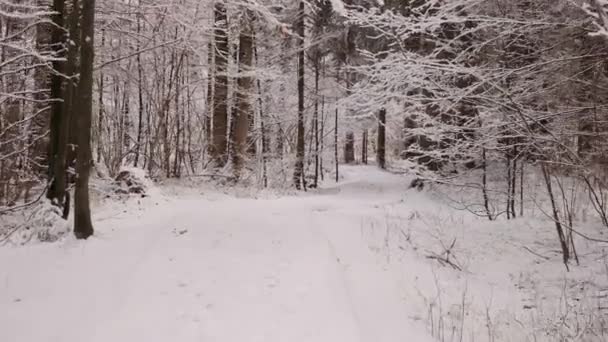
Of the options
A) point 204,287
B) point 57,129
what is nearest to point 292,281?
point 204,287

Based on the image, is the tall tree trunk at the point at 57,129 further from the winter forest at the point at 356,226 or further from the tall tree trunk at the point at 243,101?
the tall tree trunk at the point at 243,101

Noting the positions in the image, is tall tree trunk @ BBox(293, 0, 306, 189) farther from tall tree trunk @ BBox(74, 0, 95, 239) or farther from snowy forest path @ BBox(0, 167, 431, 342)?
tall tree trunk @ BBox(74, 0, 95, 239)

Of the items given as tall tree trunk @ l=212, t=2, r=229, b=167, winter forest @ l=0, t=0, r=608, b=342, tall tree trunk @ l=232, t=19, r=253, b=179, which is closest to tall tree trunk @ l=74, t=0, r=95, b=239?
winter forest @ l=0, t=0, r=608, b=342

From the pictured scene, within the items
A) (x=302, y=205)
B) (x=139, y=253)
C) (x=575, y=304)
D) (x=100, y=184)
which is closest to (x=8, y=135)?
(x=100, y=184)

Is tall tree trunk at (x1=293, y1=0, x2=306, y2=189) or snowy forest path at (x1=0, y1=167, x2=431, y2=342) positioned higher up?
tall tree trunk at (x1=293, y1=0, x2=306, y2=189)

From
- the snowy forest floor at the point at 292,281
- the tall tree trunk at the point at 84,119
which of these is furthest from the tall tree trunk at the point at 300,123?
the tall tree trunk at the point at 84,119

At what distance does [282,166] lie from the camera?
1767 centimetres

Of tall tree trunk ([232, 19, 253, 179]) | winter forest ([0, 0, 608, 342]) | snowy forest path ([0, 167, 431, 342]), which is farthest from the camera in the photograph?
tall tree trunk ([232, 19, 253, 179])

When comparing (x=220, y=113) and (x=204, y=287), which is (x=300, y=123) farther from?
(x=204, y=287)

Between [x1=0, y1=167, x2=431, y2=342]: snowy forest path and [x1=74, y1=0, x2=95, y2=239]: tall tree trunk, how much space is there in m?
0.35

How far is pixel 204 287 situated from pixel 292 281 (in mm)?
942

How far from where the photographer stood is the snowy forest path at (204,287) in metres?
3.81

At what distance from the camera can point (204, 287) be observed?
4.75 m

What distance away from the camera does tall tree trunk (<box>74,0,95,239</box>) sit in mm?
6379
